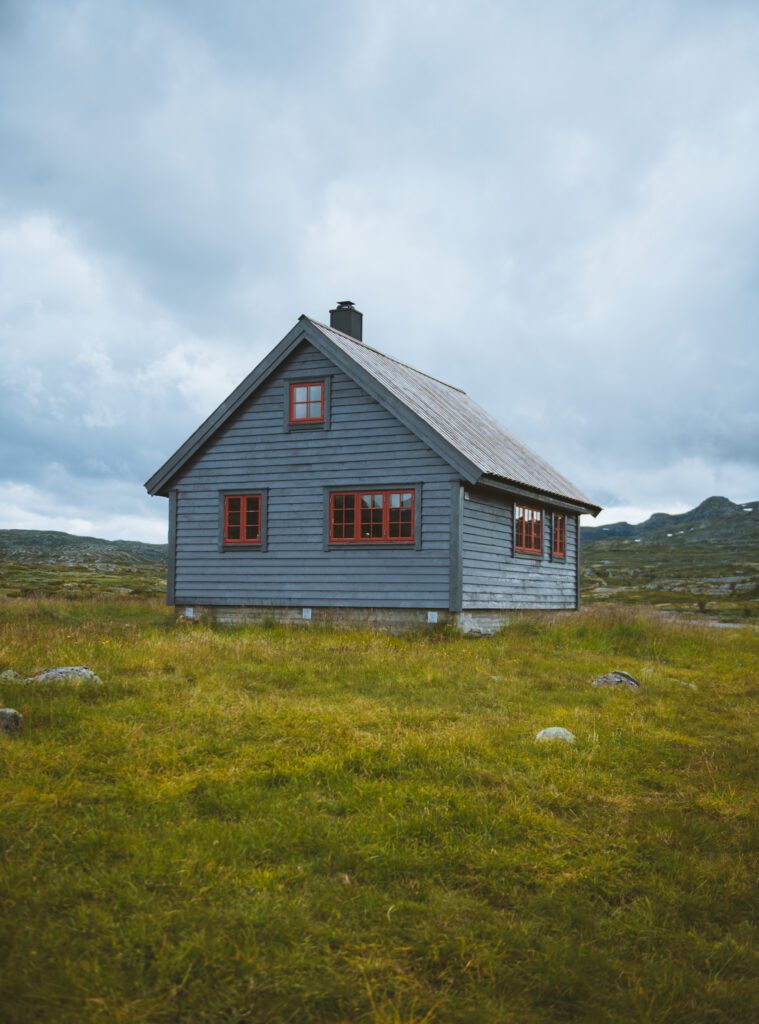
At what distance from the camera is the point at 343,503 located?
65.1ft

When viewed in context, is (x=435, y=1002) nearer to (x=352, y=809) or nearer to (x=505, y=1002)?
(x=505, y=1002)

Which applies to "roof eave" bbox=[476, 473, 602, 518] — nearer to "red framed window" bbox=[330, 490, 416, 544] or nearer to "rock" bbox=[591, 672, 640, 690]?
"red framed window" bbox=[330, 490, 416, 544]

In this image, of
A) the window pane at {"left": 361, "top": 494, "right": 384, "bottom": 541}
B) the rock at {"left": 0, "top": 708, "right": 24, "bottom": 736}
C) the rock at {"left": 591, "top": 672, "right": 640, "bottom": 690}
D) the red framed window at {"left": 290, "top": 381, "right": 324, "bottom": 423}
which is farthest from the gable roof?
the rock at {"left": 0, "top": 708, "right": 24, "bottom": 736}

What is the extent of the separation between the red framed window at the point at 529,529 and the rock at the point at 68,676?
14495mm

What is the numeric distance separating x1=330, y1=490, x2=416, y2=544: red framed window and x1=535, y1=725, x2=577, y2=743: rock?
35.4ft

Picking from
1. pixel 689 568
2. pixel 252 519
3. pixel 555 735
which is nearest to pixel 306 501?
pixel 252 519

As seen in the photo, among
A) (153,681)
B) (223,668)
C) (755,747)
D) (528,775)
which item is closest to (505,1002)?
(528,775)

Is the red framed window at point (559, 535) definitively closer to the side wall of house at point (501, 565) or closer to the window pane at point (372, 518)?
the side wall of house at point (501, 565)

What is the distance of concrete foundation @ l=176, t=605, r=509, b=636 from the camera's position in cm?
1844

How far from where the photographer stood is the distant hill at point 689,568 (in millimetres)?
40250

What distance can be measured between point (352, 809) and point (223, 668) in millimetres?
5334

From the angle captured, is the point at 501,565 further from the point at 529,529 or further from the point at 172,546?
the point at 172,546

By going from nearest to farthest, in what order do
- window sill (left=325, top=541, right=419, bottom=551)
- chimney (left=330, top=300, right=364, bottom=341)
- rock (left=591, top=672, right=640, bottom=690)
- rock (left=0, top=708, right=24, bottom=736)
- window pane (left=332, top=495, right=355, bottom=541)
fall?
rock (left=0, top=708, right=24, bottom=736), rock (left=591, top=672, right=640, bottom=690), window sill (left=325, top=541, right=419, bottom=551), window pane (left=332, top=495, right=355, bottom=541), chimney (left=330, top=300, right=364, bottom=341)

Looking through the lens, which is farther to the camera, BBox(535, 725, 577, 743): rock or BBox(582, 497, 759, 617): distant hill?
BBox(582, 497, 759, 617): distant hill
